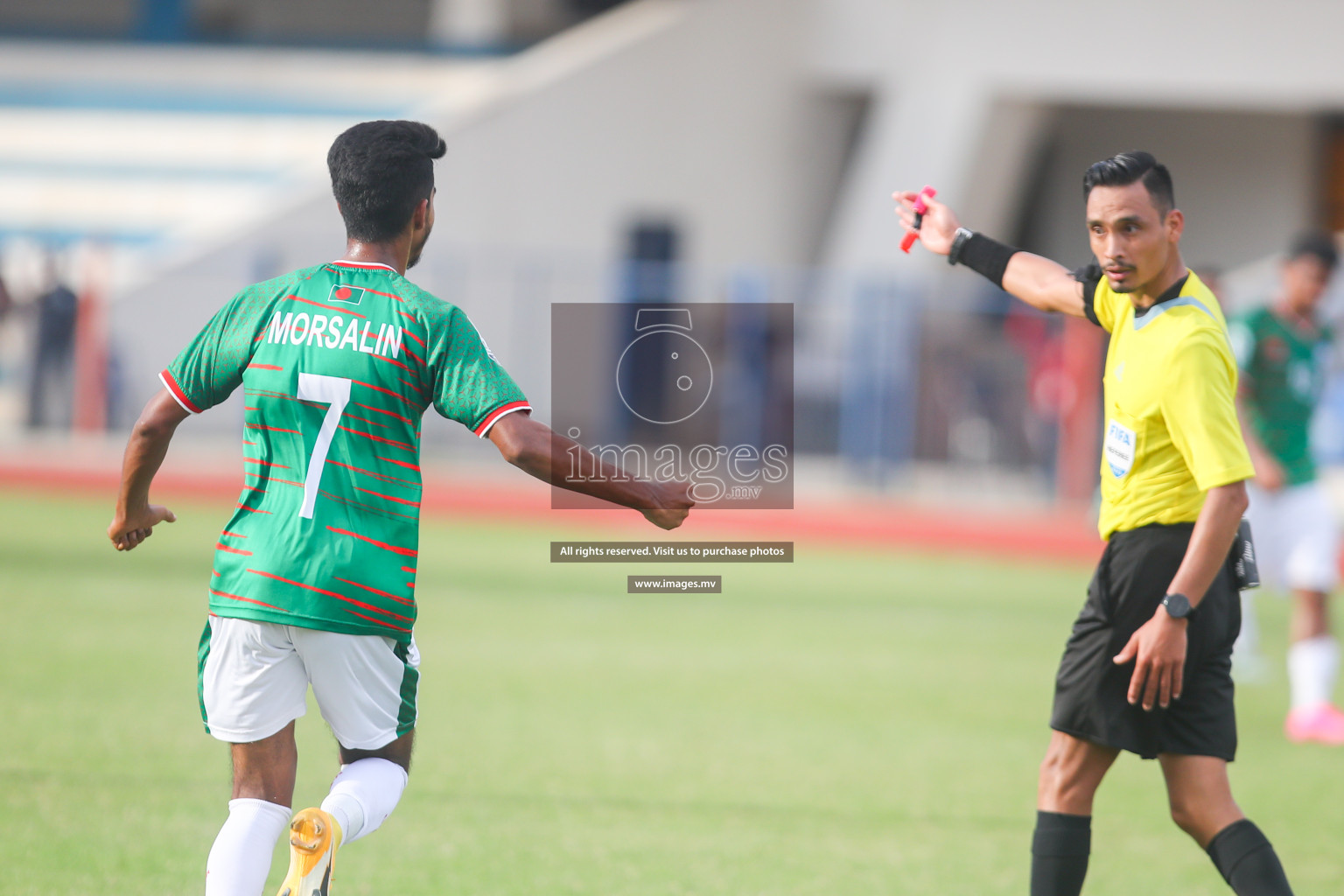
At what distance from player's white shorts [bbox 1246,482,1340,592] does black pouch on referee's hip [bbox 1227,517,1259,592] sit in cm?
444

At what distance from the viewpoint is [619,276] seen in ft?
61.2

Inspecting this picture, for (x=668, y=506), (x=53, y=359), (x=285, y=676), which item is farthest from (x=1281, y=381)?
(x=53, y=359)

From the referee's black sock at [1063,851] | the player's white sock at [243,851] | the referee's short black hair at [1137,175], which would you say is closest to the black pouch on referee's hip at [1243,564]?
the referee's black sock at [1063,851]

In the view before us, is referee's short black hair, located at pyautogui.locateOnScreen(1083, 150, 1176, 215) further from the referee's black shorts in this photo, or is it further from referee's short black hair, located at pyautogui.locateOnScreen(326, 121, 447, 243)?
referee's short black hair, located at pyautogui.locateOnScreen(326, 121, 447, 243)

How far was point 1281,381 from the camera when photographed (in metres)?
8.09

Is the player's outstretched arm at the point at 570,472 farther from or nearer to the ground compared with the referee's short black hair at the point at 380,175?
nearer to the ground

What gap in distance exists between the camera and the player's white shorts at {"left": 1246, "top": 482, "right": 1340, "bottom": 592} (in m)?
8.02

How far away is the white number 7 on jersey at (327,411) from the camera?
3.41 m

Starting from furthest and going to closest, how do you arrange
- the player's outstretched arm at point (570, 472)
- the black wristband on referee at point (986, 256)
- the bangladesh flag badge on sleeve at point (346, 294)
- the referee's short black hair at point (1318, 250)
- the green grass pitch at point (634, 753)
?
the referee's short black hair at point (1318, 250)
the green grass pitch at point (634, 753)
the black wristband on referee at point (986, 256)
the bangladesh flag badge on sleeve at point (346, 294)
the player's outstretched arm at point (570, 472)

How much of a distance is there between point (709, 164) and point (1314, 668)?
17516mm

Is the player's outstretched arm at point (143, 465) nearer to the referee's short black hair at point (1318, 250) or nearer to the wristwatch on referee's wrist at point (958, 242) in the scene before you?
the wristwatch on referee's wrist at point (958, 242)

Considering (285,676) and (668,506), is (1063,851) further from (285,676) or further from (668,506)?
(285,676)

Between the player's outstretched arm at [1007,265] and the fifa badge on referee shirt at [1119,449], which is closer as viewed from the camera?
the fifa badge on referee shirt at [1119,449]

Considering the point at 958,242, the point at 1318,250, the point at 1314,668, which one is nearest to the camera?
the point at 958,242
